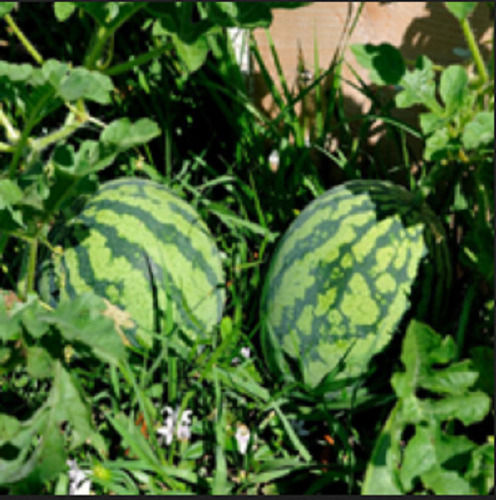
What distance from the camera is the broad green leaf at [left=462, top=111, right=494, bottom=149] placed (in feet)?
5.09

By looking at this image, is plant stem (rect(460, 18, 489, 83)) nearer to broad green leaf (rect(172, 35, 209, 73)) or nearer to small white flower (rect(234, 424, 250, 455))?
broad green leaf (rect(172, 35, 209, 73))

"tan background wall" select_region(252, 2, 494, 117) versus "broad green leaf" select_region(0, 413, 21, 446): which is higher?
"tan background wall" select_region(252, 2, 494, 117)

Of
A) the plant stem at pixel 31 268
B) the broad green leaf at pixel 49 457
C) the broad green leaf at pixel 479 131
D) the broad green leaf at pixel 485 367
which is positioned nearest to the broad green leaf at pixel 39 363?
the broad green leaf at pixel 49 457

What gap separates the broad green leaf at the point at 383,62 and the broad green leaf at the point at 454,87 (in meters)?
0.12

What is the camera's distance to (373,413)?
1900 mm

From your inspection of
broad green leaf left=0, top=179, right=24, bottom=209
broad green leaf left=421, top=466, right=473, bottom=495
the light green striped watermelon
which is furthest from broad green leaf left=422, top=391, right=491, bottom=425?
broad green leaf left=0, top=179, right=24, bottom=209

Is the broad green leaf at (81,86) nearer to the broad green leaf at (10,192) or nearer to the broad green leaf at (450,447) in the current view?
the broad green leaf at (10,192)

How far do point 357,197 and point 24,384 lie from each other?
109 centimetres

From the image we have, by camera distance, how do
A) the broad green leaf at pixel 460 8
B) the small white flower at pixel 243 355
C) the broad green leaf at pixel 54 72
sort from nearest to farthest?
the broad green leaf at pixel 54 72 → the broad green leaf at pixel 460 8 → the small white flower at pixel 243 355

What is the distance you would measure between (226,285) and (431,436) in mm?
872

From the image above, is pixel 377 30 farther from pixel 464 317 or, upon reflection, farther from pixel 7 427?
pixel 7 427

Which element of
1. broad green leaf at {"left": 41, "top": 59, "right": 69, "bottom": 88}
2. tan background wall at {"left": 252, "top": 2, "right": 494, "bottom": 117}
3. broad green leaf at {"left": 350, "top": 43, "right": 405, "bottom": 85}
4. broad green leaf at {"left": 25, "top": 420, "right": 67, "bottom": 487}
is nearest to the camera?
broad green leaf at {"left": 25, "top": 420, "right": 67, "bottom": 487}

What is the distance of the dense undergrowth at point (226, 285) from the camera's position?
57.1 inches

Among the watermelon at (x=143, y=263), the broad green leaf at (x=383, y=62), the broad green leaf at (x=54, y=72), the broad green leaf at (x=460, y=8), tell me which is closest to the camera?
the broad green leaf at (x=54, y=72)
